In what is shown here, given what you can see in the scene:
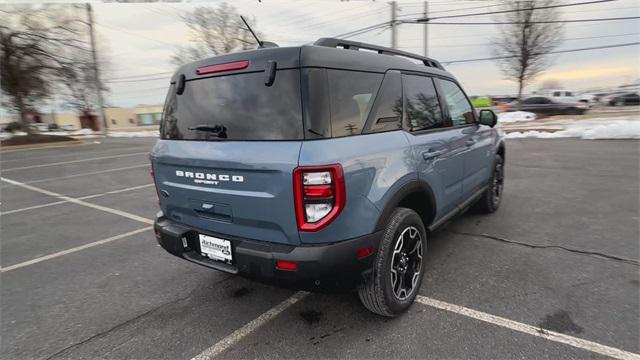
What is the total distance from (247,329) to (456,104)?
3.00 metres

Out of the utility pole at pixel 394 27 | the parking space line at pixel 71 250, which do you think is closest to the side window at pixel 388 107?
the parking space line at pixel 71 250

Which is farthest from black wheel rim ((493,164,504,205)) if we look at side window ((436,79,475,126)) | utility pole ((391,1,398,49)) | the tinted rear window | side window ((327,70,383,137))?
utility pole ((391,1,398,49))

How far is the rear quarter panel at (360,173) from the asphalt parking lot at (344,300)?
0.82 metres

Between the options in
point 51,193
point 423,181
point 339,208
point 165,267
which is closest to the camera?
point 339,208

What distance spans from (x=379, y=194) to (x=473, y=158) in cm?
204

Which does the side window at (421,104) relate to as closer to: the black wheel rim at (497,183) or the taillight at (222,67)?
the taillight at (222,67)

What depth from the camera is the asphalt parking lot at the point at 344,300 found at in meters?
2.38

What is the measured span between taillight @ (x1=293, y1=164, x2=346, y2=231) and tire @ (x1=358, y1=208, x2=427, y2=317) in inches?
19.8

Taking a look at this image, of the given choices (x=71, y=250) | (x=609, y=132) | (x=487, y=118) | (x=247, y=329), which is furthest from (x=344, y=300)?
(x=609, y=132)

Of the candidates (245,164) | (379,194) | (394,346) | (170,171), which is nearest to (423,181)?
(379,194)

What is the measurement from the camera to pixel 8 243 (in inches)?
183

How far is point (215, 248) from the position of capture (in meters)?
2.48

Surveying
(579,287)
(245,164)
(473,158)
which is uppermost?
(245,164)

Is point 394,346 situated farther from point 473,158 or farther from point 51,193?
point 51,193
